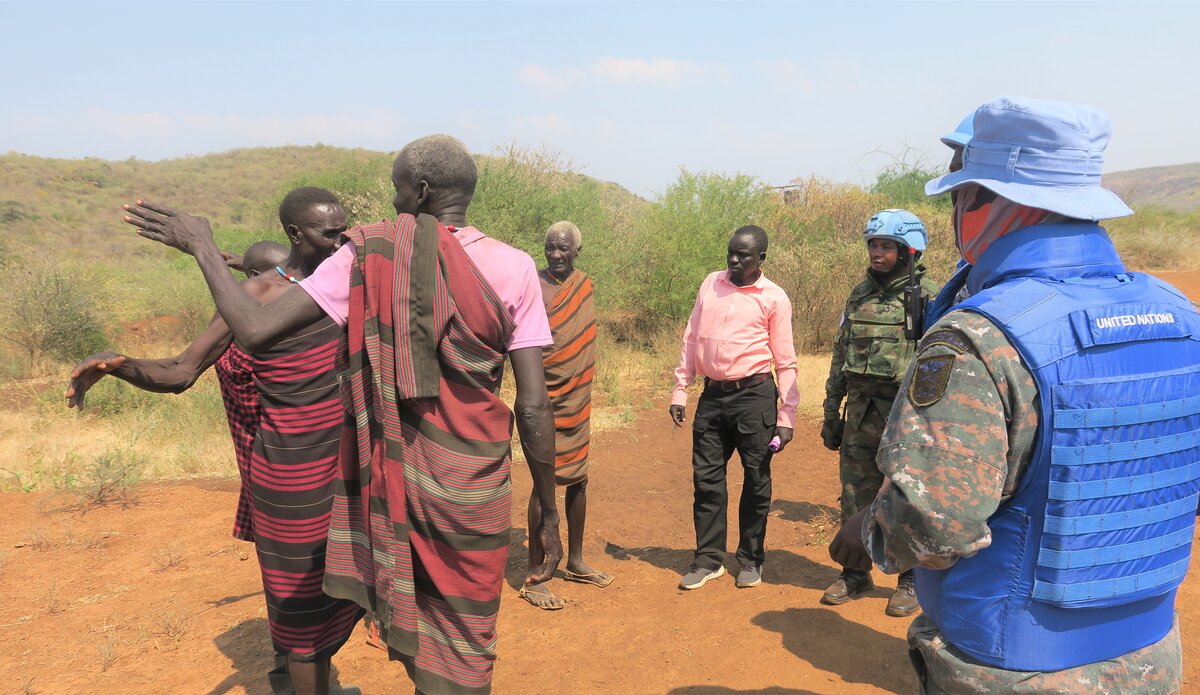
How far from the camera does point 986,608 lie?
146 centimetres

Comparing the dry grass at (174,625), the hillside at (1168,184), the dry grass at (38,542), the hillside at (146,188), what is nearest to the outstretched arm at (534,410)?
the dry grass at (174,625)

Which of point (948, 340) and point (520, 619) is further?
point (520, 619)

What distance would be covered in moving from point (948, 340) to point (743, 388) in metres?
2.70

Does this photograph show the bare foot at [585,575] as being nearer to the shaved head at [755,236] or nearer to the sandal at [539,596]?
the sandal at [539,596]

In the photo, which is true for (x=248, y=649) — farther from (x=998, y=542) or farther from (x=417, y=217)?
(x=998, y=542)

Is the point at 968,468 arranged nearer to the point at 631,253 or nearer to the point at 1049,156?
the point at 1049,156

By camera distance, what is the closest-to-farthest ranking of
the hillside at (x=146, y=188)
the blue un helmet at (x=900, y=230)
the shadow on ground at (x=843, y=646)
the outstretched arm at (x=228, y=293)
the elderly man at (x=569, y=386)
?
the outstretched arm at (x=228, y=293), the shadow on ground at (x=843, y=646), the blue un helmet at (x=900, y=230), the elderly man at (x=569, y=386), the hillside at (x=146, y=188)

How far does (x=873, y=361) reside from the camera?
3.75 meters

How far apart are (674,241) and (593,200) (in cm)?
175

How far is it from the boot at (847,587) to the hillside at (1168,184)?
Result: 62484 mm

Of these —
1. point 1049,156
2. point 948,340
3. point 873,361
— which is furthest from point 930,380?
point 873,361

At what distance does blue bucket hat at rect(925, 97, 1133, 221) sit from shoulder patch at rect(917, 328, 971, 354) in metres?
0.29

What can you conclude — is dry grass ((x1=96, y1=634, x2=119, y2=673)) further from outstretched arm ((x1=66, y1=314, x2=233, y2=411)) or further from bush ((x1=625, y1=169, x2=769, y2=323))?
bush ((x1=625, y1=169, x2=769, y2=323))

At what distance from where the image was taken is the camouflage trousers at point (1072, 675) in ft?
4.66
